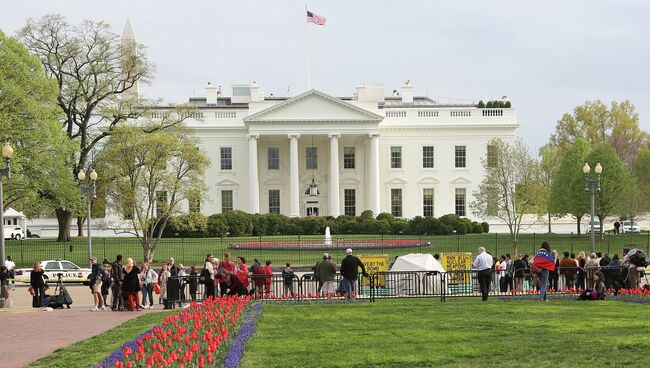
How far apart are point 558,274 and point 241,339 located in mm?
15364

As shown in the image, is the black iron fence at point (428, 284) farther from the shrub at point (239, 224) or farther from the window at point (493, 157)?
the shrub at point (239, 224)

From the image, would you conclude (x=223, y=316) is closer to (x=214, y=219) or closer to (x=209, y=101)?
(x=214, y=219)

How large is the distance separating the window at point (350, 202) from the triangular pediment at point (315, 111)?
7.52 m

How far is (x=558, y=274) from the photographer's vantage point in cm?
2798

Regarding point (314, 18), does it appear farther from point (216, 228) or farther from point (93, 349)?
point (93, 349)

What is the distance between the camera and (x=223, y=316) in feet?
54.2

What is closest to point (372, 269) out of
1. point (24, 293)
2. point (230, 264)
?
point (230, 264)

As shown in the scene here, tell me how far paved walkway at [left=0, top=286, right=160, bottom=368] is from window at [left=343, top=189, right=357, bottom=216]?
52.9 m

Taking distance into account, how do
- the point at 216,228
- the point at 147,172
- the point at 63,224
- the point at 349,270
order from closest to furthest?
1. the point at 349,270
2. the point at 147,172
3. the point at 63,224
4. the point at 216,228

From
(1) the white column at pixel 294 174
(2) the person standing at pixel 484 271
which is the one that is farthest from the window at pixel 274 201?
(2) the person standing at pixel 484 271

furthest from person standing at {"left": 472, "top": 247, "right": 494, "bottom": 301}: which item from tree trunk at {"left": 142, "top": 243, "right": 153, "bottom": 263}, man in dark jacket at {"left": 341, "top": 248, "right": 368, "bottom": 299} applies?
tree trunk at {"left": 142, "top": 243, "right": 153, "bottom": 263}

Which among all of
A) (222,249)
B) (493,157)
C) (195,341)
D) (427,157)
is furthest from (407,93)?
(195,341)

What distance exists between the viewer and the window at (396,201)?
82.1 meters

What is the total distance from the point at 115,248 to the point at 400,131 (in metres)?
35.6
